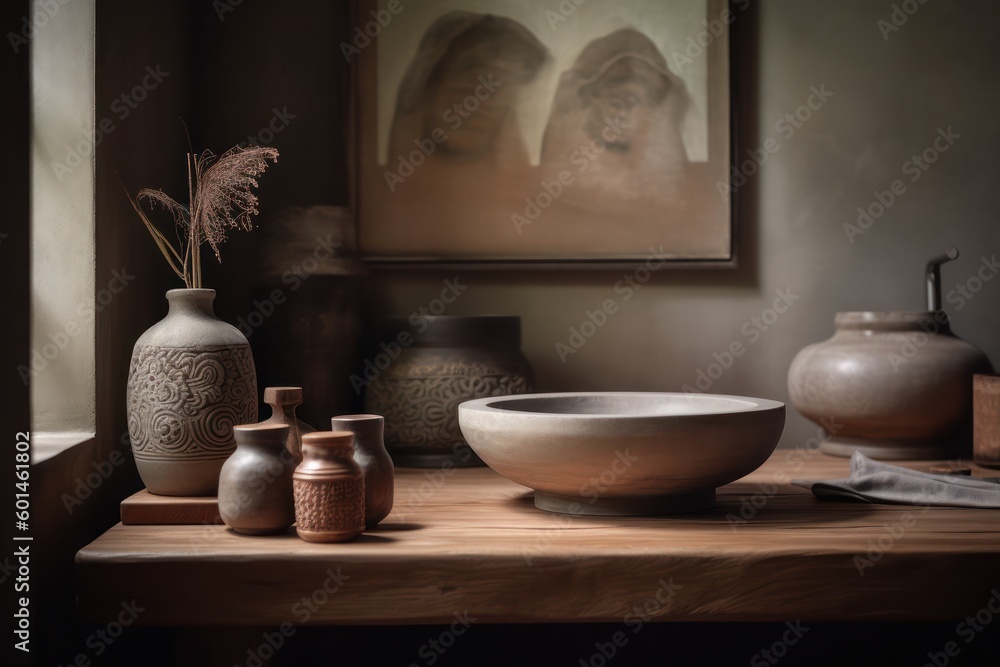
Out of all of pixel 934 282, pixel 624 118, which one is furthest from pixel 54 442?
pixel 934 282

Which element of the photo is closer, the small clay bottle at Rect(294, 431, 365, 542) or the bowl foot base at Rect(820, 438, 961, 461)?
the small clay bottle at Rect(294, 431, 365, 542)

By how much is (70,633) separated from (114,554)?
0.25 meters

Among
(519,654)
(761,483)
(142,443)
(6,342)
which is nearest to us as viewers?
(6,342)

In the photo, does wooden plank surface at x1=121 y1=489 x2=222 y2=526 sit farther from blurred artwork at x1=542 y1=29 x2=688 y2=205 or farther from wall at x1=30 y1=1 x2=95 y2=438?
blurred artwork at x1=542 y1=29 x2=688 y2=205

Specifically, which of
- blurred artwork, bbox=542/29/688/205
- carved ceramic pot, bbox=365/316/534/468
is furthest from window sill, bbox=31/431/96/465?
blurred artwork, bbox=542/29/688/205

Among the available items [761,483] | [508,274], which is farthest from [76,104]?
[761,483]

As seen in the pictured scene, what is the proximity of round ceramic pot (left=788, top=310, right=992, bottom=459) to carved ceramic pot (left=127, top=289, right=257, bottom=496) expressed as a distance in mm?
998

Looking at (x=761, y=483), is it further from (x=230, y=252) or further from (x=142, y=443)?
(x=230, y=252)

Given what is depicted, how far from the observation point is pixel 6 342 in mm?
857

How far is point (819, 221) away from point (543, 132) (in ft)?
1.92

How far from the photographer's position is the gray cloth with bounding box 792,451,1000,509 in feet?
3.71

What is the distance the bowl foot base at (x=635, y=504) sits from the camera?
42.0 inches

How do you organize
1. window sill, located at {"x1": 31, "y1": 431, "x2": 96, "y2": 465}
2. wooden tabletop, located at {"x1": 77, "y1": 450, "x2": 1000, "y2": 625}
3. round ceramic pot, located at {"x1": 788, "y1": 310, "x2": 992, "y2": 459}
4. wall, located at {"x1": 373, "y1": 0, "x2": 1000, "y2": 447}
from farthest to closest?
wall, located at {"x1": 373, "y1": 0, "x2": 1000, "y2": 447}
round ceramic pot, located at {"x1": 788, "y1": 310, "x2": 992, "y2": 459}
window sill, located at {"x1": 31, "y1": 431, "x2": 96, "y2": 465}
wooden tabletop, located at {"x1": 77, "y1": 450, "x2": 1000, "y2": 625}

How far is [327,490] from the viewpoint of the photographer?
94 centimetres
